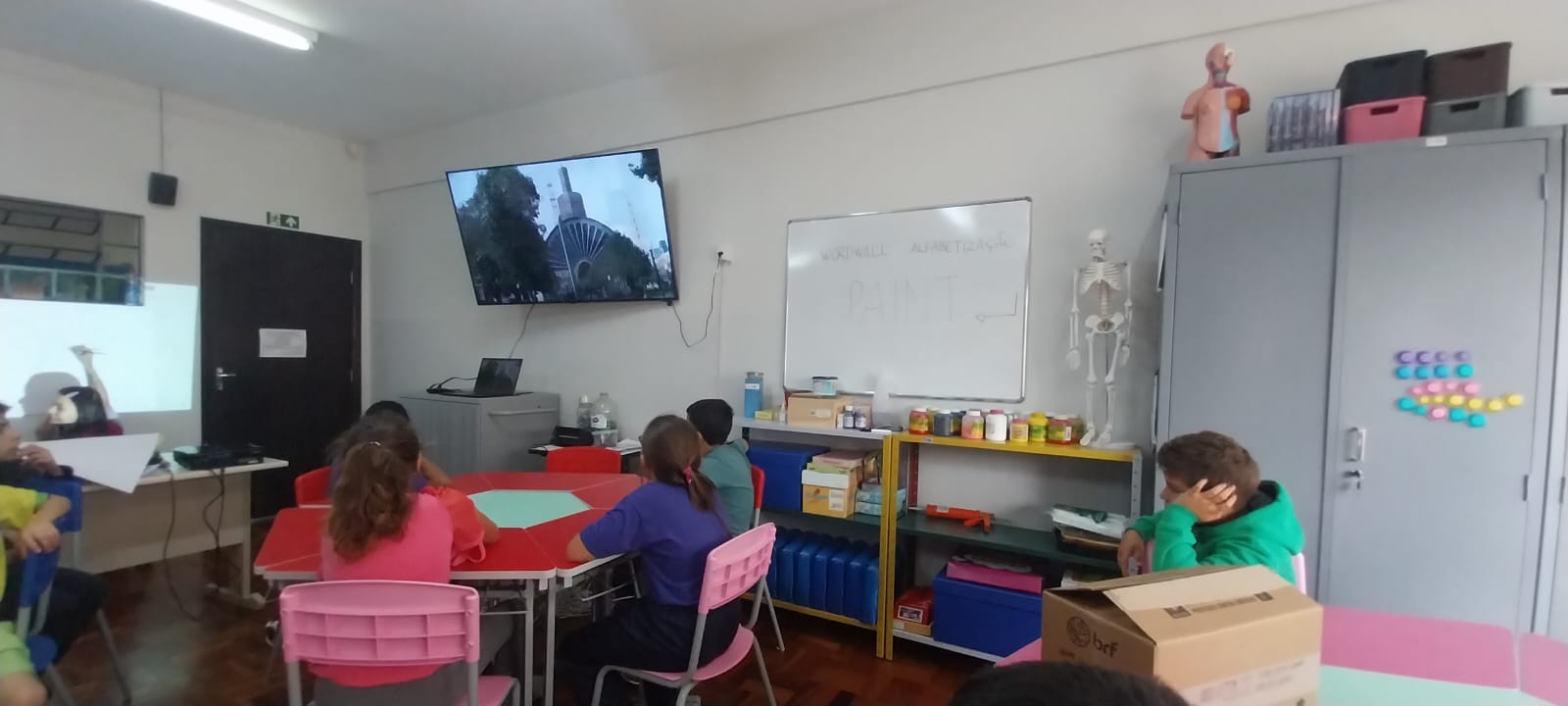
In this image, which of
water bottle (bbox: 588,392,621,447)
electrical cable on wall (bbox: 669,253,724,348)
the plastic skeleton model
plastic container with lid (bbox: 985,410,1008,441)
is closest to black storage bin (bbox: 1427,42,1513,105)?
the plastic skeleton model

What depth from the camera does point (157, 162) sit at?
13.6 ft

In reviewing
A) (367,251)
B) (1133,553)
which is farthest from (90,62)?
(1133,553)

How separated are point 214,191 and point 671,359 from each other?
332cm

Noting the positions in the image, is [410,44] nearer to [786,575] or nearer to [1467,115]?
[786,575]

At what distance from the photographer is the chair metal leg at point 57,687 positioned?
216cm

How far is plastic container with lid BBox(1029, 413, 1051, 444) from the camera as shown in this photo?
8.75 ft

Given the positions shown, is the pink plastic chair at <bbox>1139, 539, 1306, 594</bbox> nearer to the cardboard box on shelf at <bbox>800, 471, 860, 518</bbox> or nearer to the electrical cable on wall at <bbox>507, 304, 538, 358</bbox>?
the cardboard box on shelf at <bbox>800, 471, 860, 518</bbox>

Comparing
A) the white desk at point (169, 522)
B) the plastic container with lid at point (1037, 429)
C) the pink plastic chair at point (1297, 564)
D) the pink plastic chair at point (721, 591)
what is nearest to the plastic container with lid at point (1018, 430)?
the plastic container with lid at point (1037, 429)

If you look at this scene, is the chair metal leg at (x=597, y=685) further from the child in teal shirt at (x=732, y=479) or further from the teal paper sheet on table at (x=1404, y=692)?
the teal paper sheet on table at (x=1404, y=692)

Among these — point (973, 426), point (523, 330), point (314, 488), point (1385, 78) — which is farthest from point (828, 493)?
point (523, 330)

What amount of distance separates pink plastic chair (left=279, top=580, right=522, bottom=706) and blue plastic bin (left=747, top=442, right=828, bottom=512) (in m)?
1.63

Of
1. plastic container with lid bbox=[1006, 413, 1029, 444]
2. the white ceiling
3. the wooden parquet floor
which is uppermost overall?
the white ceiling

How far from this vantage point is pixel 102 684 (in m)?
2.54

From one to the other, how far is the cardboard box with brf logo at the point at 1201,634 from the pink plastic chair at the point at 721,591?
3.13 ft
